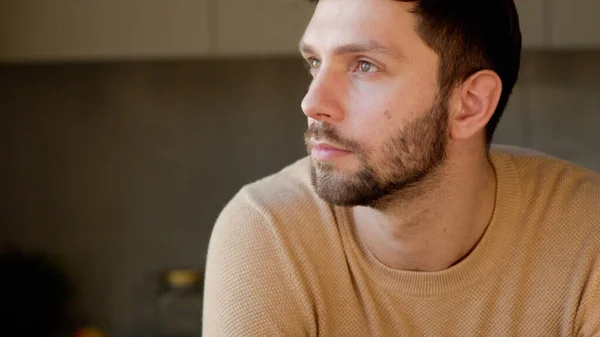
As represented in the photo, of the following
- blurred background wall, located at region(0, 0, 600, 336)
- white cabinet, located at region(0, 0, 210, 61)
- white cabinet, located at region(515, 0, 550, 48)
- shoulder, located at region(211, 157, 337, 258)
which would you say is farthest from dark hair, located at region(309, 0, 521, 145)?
blurred background wall, located at region(0, 0, 600, 336)

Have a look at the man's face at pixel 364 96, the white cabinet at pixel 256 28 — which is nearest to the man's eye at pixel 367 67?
the man's face at pixel 364 96

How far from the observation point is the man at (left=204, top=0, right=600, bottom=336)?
122cm

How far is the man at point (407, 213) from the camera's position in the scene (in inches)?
48.2

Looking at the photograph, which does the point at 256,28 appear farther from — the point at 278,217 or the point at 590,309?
the point at 590,309

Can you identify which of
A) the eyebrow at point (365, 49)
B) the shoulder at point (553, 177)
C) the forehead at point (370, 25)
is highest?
the forehead at point (370, 25)

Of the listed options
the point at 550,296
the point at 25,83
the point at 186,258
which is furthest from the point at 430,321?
the point at 25,83

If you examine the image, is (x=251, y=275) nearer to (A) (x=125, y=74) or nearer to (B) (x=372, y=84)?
(B) (x=372, y=84)

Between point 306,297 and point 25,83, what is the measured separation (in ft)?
4.66

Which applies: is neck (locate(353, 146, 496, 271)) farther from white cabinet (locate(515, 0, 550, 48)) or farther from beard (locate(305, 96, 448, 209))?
white cabinet (locate(515, 0, 550, 48))

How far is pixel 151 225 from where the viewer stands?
250cm

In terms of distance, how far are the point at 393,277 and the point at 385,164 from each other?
0.56 ft

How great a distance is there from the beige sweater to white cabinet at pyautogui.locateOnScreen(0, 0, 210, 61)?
845mm

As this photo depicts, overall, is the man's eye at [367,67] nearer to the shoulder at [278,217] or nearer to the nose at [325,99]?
the nose at [325,99]

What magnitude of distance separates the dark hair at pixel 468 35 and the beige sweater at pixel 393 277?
21cm
